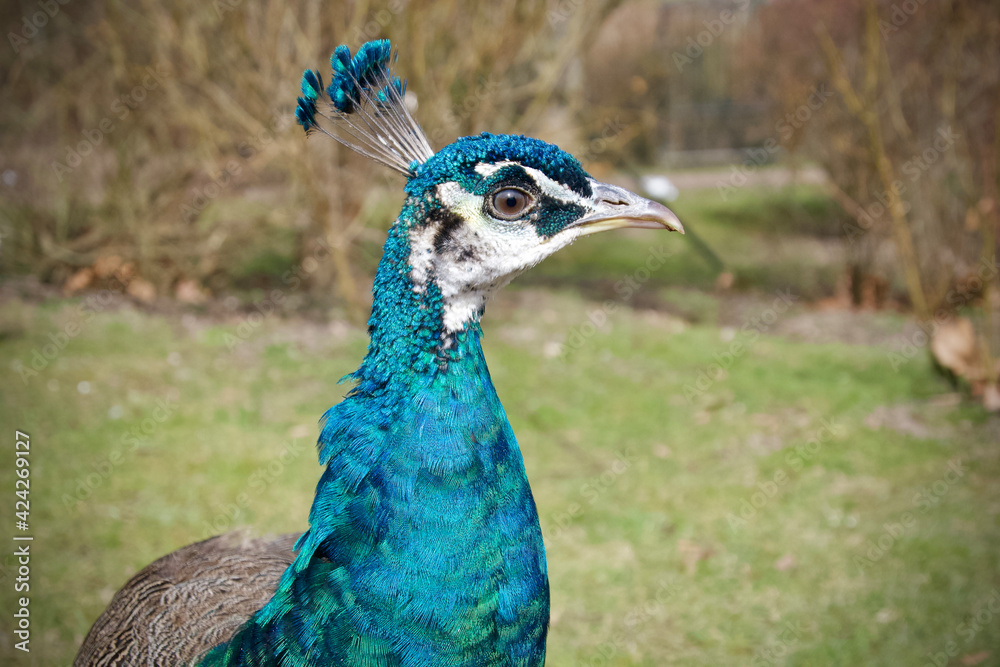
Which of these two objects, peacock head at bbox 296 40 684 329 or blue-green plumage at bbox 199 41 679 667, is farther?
peacock head at bbox 296 40 684 329

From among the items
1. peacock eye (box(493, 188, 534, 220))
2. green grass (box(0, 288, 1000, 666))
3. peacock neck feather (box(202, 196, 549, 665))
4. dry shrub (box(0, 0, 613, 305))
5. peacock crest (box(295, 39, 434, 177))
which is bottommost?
green grass (box(0, 288, 1000, 666))

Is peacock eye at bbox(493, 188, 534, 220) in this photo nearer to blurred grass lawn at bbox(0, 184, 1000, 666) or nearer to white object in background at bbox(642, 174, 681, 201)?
blurred grass lawn at bbox(0, 184, 1000, 666)

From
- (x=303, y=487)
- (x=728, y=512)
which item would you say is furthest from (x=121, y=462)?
(x=728, y=512)

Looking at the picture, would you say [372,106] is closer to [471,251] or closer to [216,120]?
[471,251]

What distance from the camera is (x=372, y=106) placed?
1.60 metres

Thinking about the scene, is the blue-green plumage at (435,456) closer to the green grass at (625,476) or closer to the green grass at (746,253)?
the green grass at (625,476)

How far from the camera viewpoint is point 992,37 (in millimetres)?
5340

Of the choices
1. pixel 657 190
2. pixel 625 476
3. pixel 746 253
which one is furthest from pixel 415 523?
pixel 746 253

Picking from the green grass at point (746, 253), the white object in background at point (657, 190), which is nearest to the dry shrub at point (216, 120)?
the white object in background at point (657, 190)

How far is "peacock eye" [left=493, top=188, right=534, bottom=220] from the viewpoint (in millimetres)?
1482

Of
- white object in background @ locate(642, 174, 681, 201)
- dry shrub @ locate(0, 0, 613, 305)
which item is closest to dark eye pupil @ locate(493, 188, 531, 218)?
dry shrub @ locate(0, 0, 613, 305)

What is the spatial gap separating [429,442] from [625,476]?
3213mm

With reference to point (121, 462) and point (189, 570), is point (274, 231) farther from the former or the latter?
point (189, 570)

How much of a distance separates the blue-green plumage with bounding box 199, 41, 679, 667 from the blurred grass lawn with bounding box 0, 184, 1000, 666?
6.02 feet
